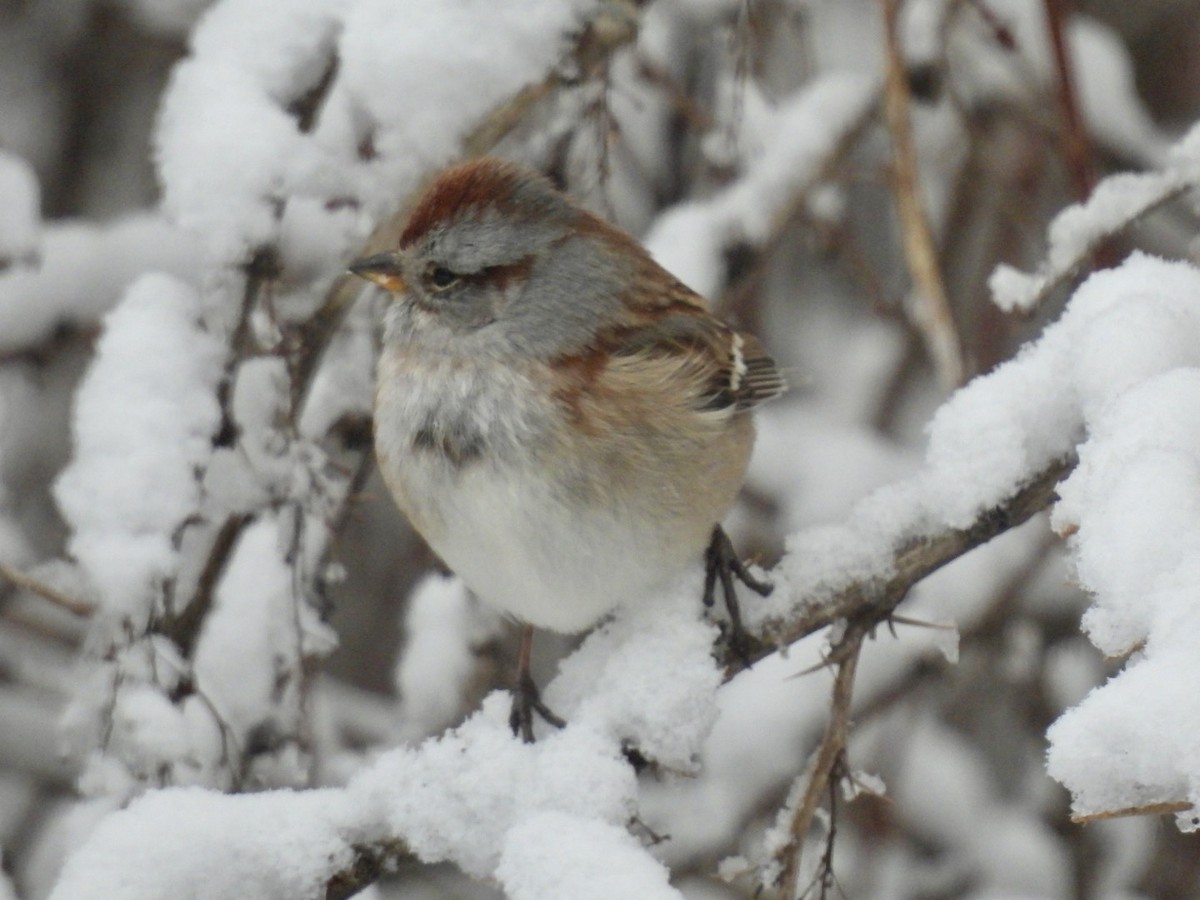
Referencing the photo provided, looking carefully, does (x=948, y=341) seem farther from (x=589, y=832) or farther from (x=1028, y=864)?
(x=1028, y=864)

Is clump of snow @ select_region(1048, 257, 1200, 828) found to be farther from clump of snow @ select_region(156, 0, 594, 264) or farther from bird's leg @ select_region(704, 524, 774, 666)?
clump of snow @ select_region(156, 0, 594, 264)

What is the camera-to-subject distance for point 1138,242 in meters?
4.30

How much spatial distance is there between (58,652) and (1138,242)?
11.6 ft

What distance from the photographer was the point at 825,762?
203 centimetres

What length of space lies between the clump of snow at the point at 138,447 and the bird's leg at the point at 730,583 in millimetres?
925

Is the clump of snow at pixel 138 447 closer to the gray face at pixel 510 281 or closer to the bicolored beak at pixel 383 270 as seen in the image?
the bicolored beak at pixel 383 270

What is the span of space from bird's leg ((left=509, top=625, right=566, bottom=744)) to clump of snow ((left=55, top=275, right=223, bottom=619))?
0.64 metres

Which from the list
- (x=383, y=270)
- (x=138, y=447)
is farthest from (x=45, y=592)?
(x=383, y=270)

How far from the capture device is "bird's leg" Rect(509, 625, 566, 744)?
7.57ft

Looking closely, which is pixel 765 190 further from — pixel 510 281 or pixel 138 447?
pixel 138 447

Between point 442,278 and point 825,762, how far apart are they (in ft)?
4.20

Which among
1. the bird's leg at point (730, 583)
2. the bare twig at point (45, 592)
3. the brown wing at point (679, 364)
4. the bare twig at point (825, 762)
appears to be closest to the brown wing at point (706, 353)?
the brown wing at point (679, 364)

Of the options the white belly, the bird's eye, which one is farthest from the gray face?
the white belly

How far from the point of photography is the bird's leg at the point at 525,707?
2307mm
